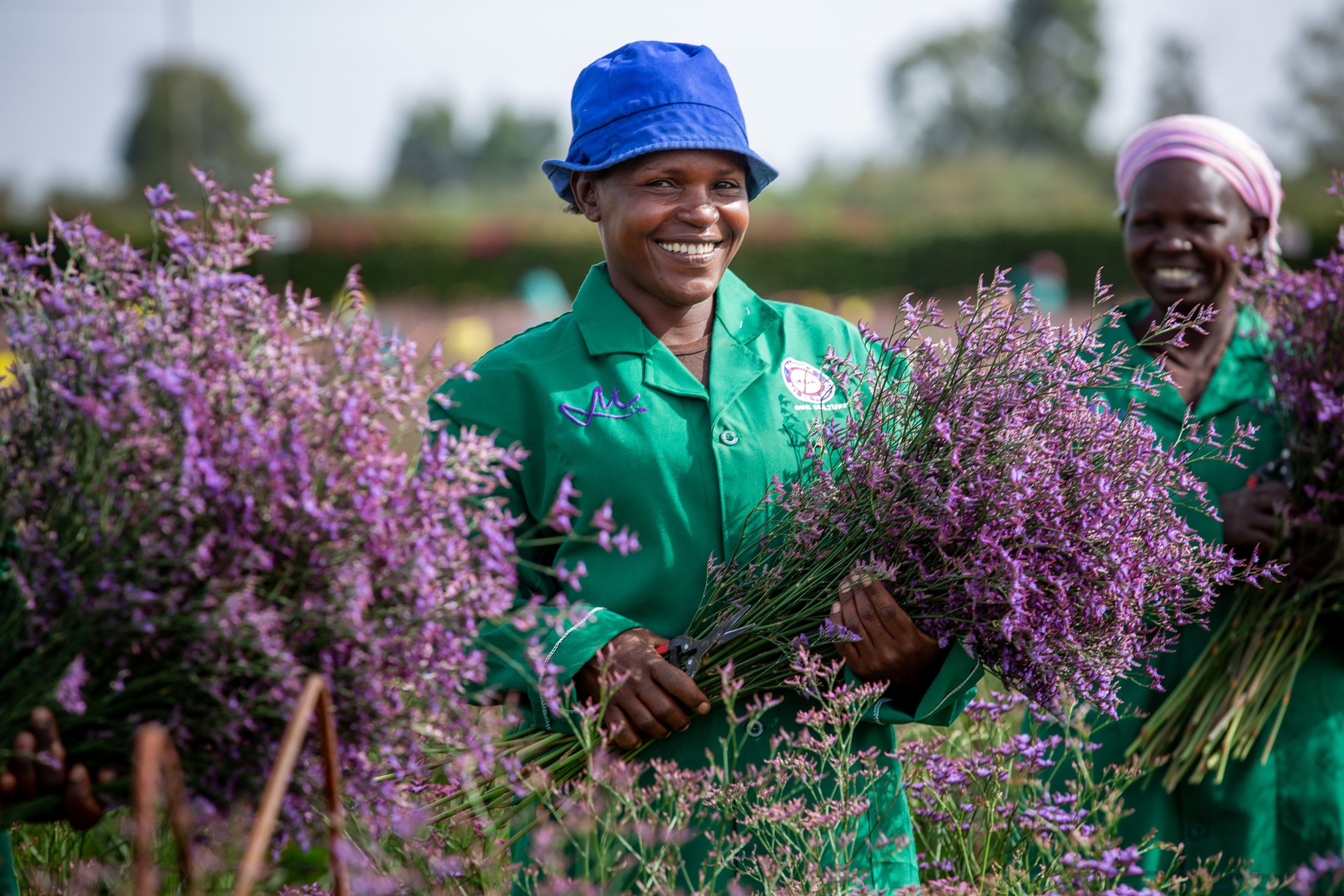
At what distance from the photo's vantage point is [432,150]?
7050cm

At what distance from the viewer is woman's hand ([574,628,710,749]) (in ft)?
6.57

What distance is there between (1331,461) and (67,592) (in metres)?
2.47

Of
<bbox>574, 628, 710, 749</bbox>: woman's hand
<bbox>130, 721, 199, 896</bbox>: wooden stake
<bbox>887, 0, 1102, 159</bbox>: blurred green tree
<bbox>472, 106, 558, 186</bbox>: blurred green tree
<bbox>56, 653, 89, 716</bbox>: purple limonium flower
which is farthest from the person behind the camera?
<bbox>472, 106, 558, 186</bbox>: blurred green tree

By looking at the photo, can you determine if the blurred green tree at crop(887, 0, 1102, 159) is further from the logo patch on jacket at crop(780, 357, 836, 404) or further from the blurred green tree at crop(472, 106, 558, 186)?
the logo patch on jacket at crop(780, 357, 836, 404)

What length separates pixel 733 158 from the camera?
231cm

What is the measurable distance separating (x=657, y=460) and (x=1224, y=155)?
1832 mm

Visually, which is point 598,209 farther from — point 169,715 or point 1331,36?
point 1331,36

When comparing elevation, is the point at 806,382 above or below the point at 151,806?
above

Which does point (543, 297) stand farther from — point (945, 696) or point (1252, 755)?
point (945, 696)

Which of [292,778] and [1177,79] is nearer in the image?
[292,778]

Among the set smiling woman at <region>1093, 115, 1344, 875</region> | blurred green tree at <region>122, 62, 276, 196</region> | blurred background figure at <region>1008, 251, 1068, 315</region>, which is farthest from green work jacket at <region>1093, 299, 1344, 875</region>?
blurred green tree at <region>122, 62, 276, 196</region>

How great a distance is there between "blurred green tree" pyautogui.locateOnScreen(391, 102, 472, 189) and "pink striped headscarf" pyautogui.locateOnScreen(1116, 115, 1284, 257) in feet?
228

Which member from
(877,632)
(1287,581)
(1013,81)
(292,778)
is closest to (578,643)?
(877,632)

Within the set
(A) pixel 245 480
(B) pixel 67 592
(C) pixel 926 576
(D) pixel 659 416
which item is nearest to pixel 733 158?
(D) pixel 659 416
